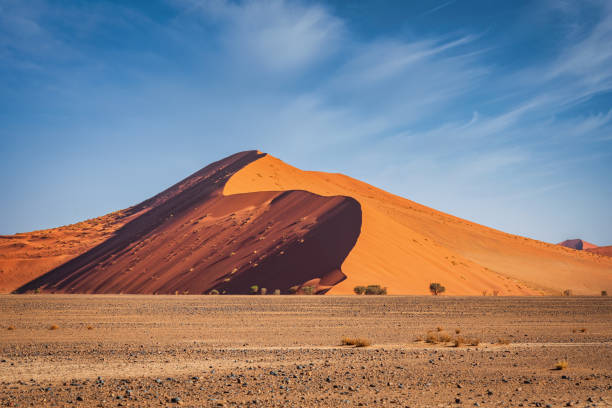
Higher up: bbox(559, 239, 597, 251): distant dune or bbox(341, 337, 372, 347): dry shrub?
bbox(559, 239, 597, 251): distant dune

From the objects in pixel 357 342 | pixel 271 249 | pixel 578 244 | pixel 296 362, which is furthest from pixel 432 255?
pixel 578 244

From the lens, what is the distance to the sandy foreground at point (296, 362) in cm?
810

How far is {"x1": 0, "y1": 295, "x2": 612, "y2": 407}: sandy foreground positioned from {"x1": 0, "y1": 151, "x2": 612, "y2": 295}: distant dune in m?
20.7

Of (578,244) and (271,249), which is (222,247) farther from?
(578,244)

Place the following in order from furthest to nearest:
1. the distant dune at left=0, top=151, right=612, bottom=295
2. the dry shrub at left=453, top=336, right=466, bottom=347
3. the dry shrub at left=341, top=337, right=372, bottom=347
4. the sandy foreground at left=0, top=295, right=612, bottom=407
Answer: the distant dune at left=0, top=151, right=612, bottom=295
the dry shrub at left=453, top=336, right=466, bottom=347
the dry shrub at left=341, top=337, right=372, bottom=347
the sandy foreground at left=0, top=295, right=612, bottom=407

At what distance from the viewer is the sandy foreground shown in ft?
26.6

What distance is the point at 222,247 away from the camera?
53906mm

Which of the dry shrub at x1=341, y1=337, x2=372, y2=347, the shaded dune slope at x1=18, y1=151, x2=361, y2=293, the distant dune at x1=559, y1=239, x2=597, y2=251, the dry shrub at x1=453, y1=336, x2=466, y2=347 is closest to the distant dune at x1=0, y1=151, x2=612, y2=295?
the shaded dune slope at x1=18, y1=151, x2=361, y2=293

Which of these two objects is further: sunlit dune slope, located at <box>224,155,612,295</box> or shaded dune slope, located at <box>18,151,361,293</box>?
shaded dune slope, located at <box>18,151,361,293</box>

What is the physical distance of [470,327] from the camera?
18906 millimetres

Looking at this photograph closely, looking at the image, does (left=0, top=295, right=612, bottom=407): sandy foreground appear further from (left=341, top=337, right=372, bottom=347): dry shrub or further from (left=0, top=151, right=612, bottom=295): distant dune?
(left=0, top=151, right=612, bottom=295): distant dune

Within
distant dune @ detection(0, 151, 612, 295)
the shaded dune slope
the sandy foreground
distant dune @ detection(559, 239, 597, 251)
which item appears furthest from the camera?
distant dune @ detection(559, 239, 597, 251)

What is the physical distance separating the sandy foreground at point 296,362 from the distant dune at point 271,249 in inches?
817

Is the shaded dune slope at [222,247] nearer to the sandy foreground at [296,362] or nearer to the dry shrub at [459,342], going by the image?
the sandy foreground at [296,362]
